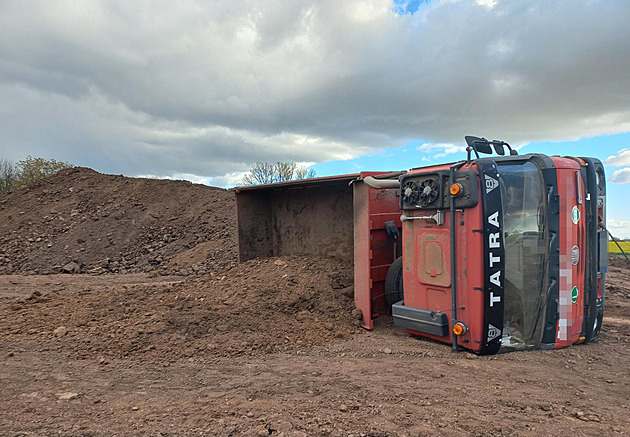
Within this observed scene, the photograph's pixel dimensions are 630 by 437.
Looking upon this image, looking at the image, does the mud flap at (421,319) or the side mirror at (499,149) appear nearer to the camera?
the mud flap at (421,319)

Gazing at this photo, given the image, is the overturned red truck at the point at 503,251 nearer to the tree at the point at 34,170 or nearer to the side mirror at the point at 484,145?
the side mirror at the point at 484,145

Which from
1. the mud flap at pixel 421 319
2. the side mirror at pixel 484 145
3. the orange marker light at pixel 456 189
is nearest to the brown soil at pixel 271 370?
the mud flap at pixel 421 319

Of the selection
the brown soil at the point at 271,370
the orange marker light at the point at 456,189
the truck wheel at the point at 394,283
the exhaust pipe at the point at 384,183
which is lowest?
the brown soil at the point at 271,370

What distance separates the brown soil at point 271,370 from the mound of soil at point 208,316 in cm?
2

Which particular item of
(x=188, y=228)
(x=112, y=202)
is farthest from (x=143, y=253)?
(x=112, y=202)

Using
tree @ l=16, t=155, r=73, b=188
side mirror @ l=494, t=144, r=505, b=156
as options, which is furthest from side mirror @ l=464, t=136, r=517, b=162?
tree @ l=16, t=155, r=73, b=188

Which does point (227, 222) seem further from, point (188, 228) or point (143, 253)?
point (143, 253)

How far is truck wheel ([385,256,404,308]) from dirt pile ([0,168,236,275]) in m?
7.65

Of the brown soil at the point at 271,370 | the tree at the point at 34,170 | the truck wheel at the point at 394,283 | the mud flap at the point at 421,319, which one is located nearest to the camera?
the brown soil at the point at 271,370

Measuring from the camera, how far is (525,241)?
4.37 metres

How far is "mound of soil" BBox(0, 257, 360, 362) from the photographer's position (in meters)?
4.67

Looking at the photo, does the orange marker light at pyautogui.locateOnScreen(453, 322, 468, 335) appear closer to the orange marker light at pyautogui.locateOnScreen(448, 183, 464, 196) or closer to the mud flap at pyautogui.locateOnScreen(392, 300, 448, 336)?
the mud flap at pyautogui.locateOnScreen(392, 300, 448, 336)

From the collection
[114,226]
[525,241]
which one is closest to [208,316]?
[525,241]

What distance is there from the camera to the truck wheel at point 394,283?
539 centimetres
